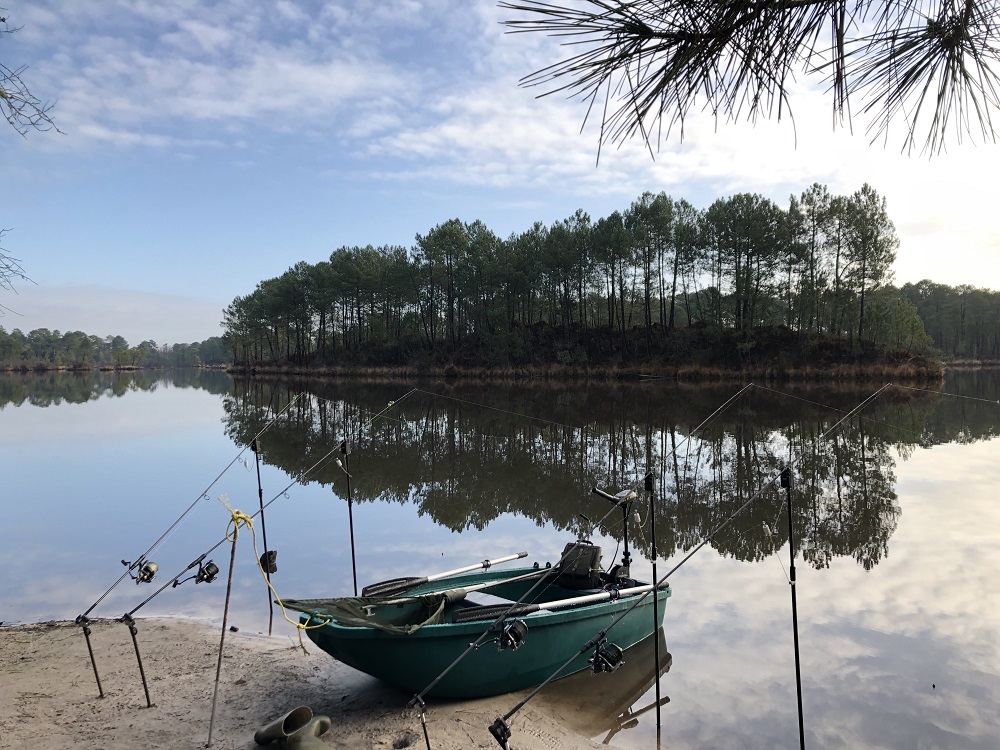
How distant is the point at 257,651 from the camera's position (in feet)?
23.6

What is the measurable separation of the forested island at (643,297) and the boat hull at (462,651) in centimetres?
4460

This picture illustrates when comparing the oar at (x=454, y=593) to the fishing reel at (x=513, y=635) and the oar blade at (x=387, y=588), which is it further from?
the fishing reel at (x=513, y=635)

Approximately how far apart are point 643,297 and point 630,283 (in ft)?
14.8

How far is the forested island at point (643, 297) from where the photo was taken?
48.1 meters

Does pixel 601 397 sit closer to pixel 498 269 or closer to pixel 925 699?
pixel 498 269

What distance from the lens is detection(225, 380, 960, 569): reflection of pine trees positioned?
11.4m

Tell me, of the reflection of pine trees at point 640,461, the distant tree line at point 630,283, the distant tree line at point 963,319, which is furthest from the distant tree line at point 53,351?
the distant tree line at point 963,319

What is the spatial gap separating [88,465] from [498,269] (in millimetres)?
43704

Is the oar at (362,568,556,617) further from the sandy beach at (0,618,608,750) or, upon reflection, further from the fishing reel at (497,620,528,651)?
the fishing reel at (497,620,528,651)

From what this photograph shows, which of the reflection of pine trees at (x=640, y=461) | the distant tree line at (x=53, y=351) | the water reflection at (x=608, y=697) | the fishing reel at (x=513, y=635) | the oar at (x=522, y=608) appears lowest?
the water reflection at (x=608, y=697)

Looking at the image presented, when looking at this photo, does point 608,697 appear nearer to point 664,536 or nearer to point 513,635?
point 513,635

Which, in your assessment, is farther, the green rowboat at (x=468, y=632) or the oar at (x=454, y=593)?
the oar at (x=454, y=593)

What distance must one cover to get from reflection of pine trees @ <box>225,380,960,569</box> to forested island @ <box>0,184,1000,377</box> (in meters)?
17.5

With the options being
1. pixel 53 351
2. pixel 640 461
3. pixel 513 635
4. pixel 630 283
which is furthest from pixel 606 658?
pixel 53 351
